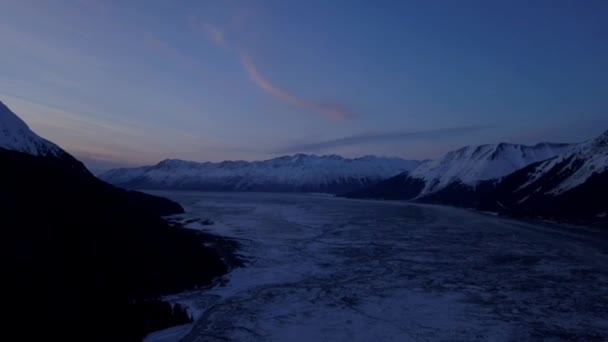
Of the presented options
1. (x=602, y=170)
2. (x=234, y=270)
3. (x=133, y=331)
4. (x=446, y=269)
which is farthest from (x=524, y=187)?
(x=133, y=331)

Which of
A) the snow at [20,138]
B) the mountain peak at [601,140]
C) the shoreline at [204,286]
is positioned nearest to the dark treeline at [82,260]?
the shoreline at [204,286]

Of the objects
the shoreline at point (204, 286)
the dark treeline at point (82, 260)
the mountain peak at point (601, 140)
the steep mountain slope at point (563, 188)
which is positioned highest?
the mountain peak at point (601, 140)

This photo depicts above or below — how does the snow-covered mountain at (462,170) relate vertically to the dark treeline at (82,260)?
above

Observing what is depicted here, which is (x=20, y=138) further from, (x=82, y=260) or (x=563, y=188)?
(x=563, y=188)

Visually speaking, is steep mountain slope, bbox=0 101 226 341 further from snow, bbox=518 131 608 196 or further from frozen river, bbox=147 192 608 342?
snow, bbox=518 131 608 196

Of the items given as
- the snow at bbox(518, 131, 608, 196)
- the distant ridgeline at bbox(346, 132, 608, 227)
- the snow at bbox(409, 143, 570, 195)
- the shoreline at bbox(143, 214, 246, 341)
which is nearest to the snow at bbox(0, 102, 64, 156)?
the shoreline at bbox(143, 214, 246, 341)

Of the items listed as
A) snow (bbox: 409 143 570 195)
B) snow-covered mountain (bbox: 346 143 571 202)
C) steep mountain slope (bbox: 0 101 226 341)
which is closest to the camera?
steep mountain slope (bbox: 0 101 226 341)

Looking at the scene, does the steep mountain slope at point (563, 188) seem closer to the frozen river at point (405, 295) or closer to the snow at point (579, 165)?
the snow at point (579, 165)
